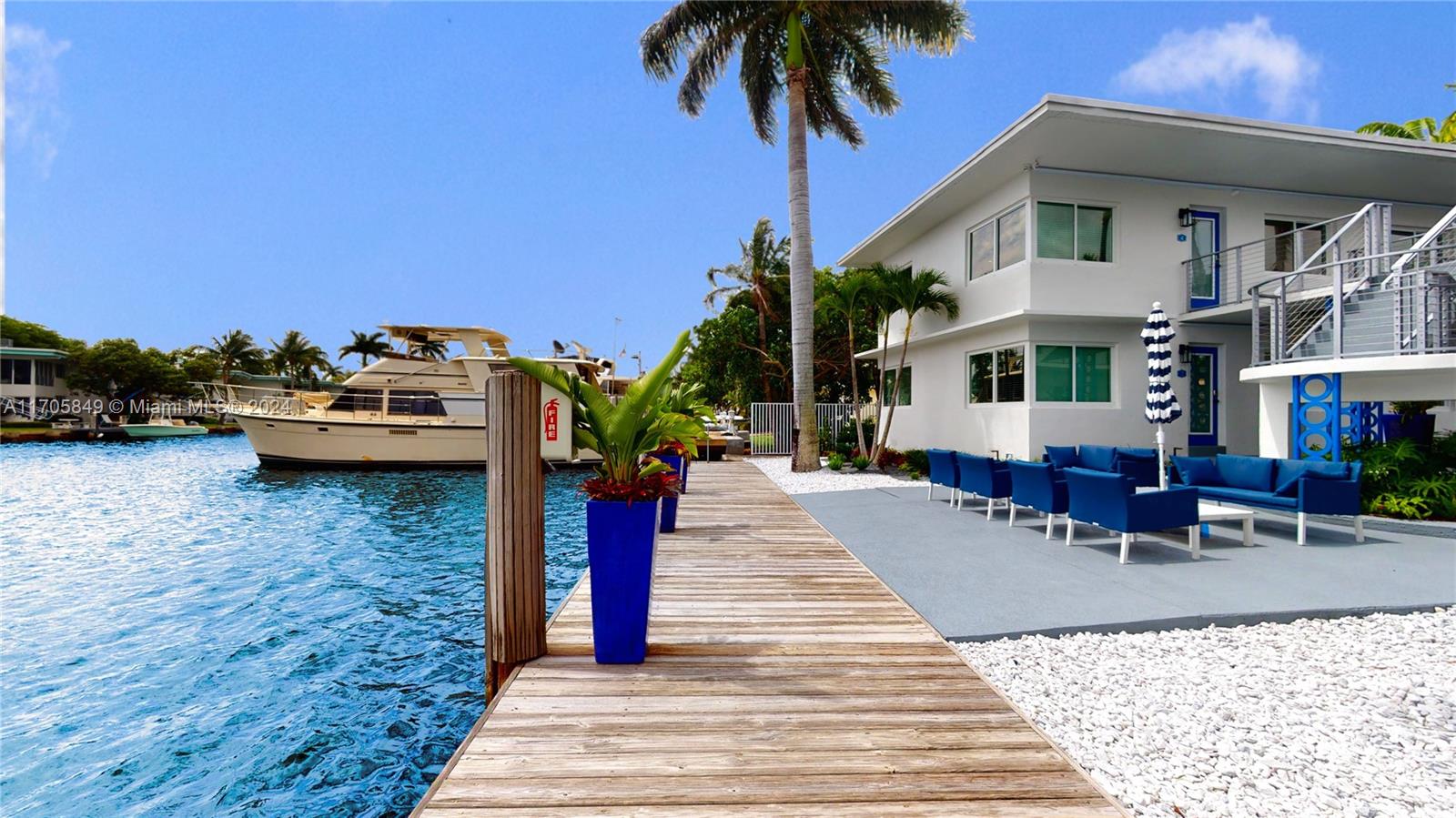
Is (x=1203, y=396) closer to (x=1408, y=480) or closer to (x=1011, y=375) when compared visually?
(x=1011, y=375)

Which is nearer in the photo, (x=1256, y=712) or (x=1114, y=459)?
(x=1256, y=712)

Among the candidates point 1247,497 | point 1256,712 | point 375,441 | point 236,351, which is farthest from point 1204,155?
point 236,351

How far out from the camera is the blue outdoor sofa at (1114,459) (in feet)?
30.7

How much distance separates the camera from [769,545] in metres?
7.23

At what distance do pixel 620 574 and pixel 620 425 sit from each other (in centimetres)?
86

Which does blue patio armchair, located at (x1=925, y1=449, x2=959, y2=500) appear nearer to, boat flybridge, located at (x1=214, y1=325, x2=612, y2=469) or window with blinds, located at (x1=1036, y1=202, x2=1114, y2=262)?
window with blinds, located at (x1=1036, y1=202, x2=1114, y2=262)

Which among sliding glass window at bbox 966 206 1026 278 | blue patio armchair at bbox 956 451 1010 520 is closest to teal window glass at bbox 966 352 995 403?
sliding glass window at bbox 966 206 1026 278

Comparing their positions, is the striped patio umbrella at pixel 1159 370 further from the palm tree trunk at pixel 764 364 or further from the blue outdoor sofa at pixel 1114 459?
the palm tree trunk at pixel 764 364

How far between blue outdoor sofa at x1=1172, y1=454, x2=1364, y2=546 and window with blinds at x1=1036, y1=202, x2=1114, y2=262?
192 inches

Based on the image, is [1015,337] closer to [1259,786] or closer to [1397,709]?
[1397,709]

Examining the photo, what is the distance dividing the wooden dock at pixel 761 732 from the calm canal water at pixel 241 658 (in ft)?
3.73

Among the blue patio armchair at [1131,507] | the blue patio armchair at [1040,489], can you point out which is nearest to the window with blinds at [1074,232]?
the blue patio armchair at [1040,489]

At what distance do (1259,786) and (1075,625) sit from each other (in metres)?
1.82

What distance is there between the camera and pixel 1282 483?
8031 millimetres
